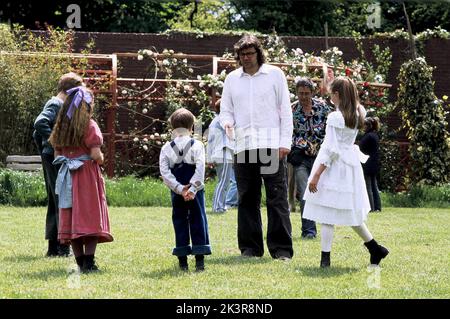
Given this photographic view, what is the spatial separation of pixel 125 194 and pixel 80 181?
7.40m

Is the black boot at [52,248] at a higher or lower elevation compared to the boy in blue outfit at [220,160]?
lower

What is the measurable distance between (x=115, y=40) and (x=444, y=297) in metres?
13.5

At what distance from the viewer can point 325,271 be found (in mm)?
7852

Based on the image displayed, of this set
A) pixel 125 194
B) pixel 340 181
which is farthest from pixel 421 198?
pixel 340 181

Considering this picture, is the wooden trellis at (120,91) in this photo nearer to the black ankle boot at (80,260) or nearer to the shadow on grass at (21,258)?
the shadow on grass at (21,258)

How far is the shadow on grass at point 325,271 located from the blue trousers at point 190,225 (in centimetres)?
79

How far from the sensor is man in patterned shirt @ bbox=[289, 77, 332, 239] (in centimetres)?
1038

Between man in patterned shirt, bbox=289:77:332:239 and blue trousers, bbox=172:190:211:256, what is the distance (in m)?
2.79

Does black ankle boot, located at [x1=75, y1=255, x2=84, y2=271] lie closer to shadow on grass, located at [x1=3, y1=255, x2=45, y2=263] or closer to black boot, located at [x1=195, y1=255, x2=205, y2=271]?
shadow on grass, located at [x1=3, y1=255, x2=45, y2=263]

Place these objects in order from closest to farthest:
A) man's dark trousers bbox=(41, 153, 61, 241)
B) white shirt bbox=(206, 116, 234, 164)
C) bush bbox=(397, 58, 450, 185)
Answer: man's dark trousers bbox=(41, 153, 61, 241) → white shirt bbox=(206, 116, 234, 164) → bush bbox=(397, 58, 450, 185)

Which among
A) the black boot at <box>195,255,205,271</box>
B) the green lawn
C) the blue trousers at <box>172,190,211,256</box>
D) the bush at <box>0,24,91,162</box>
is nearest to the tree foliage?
the bush at <box>0,24,91,162</box>

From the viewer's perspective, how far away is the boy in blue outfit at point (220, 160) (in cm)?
1366

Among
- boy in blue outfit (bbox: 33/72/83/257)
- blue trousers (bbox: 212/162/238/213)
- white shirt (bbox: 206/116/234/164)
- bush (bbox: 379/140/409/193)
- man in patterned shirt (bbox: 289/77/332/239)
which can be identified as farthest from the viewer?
bush (bbox: 379/140/409/193)

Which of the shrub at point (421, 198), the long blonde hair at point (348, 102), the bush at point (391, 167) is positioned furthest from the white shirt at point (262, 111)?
the bush at point (391, 167)
